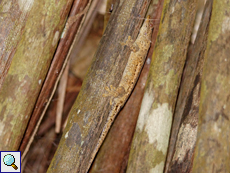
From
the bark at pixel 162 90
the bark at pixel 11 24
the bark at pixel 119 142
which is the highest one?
the bark at pixel 11 24

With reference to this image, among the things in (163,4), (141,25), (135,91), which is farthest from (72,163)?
(163,4)

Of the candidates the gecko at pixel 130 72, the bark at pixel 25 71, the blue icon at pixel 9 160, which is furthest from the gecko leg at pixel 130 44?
the blue icon at pixel 9 160

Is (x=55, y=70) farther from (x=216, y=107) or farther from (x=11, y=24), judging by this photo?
(x=216, y=107)

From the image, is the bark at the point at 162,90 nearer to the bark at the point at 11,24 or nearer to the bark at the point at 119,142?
the bark at the point at 119,142

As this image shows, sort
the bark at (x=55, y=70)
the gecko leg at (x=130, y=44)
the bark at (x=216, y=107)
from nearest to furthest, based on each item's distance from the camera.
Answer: the bark at (x=216, y=107) < the gecko leg at (x=130, y=44) < the bark at (x=55, y=70)

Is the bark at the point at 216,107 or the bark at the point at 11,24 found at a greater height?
the bark at the point at 11,24

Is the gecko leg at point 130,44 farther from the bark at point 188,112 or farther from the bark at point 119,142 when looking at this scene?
the bark at point 188,112

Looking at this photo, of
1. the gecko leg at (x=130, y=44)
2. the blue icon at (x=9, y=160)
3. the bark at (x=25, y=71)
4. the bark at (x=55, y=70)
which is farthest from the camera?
the bark at (x=55, y=70)

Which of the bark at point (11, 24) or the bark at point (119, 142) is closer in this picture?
the bark at point (11, 24)
